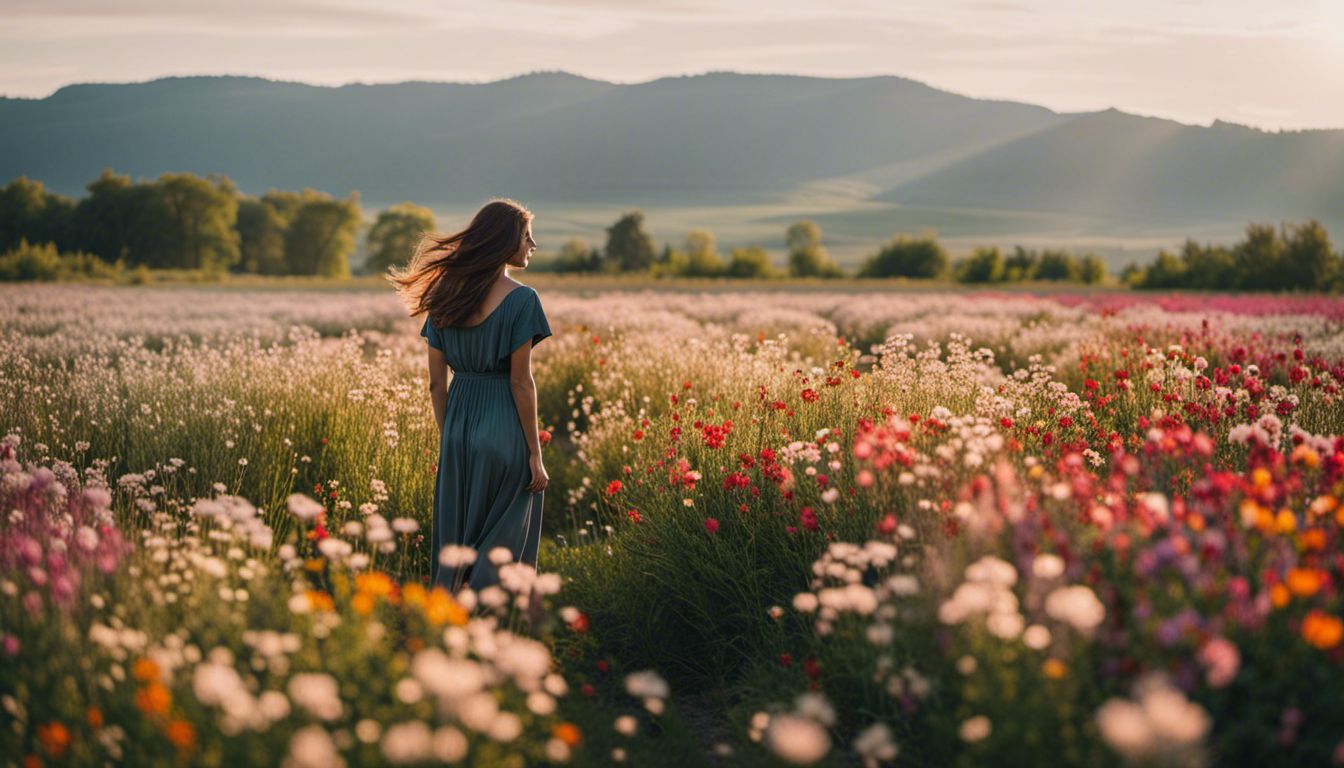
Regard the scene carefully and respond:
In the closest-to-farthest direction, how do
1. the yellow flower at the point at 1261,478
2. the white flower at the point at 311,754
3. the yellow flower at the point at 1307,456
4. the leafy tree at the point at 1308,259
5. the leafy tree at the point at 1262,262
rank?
the white flower at the point at 311,754 < the yellow flower at the point at 1261,478 < the yellow flower at the point at 1307,456 < the leafy tree at the point at 1308,259 < the leafy tree at the point at 1262,262

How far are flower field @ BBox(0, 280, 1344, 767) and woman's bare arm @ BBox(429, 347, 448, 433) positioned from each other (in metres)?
0.70

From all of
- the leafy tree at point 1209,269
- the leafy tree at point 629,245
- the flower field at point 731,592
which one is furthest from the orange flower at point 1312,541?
the leafy tree at point 629,245

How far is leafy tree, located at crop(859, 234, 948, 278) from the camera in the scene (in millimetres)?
65375

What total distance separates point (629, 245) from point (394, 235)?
96.7 feet

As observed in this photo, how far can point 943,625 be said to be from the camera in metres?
3.31

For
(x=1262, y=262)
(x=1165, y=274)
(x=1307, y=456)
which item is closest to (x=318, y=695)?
(x=1307, y=456)

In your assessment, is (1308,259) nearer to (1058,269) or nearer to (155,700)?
(1058,269)

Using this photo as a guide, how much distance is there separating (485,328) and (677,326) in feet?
37.9

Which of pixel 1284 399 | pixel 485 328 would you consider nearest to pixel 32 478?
pixel 485 328

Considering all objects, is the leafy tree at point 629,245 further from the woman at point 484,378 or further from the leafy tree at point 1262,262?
the woman at point 484,378

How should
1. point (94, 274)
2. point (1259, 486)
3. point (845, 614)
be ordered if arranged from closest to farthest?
point (1259, 486), point (845, 614), point (94, 274)

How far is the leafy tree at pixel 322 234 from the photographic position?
89688 mm

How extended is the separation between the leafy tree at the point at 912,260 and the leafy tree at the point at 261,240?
180 ft

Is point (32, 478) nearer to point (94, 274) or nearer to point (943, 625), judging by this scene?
point (943, 625)
